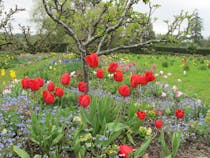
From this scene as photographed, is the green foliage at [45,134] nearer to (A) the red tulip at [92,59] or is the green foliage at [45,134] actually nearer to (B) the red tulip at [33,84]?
(B) the red tulip at [33,84]

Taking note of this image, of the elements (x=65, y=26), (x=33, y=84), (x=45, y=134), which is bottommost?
(x=45, y=134)

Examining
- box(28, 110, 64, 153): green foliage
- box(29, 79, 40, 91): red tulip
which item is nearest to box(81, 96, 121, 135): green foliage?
box(28, 110, 64, 153): green foliage

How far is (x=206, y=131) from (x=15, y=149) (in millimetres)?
2965

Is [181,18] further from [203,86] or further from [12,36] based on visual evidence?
[203,86]

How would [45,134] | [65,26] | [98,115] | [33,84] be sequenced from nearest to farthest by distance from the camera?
1. [45,134]
2. [33,84]
3. [98,115]
4. [65,26]

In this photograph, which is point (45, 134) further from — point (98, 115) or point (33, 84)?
point (98, 115)

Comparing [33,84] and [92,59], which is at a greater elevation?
[92,59]

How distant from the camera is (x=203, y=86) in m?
11.5

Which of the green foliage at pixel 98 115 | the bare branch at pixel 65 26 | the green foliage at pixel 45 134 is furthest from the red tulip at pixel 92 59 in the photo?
the bare branch at pixel 65 26

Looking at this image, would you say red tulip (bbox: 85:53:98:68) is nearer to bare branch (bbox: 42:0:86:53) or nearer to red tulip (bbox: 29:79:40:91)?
red tulip (bbox: 29:79:40:91)

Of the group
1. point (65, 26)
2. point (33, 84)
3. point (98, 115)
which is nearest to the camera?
point (33, 84)

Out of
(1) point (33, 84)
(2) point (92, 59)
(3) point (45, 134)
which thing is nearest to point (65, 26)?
(2) point (92, 59)

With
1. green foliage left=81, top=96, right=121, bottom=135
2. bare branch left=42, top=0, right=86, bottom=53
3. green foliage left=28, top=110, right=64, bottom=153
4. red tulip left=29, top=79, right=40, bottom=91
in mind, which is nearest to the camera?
green foliage left=28, top=110, right=64, bottom=153

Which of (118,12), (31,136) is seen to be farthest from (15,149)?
(118,12)
